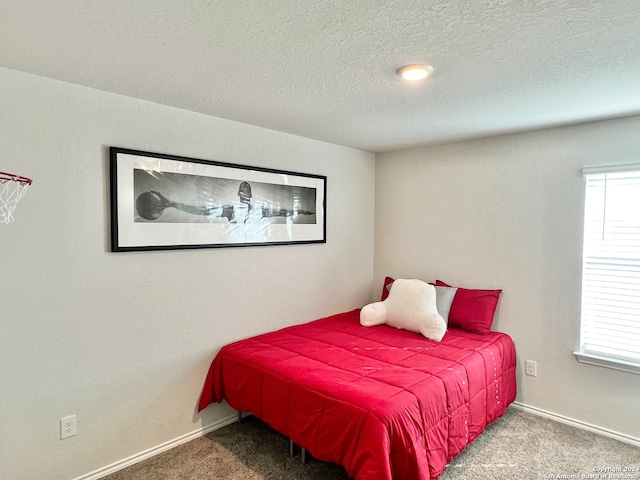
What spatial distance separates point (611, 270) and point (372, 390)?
1.92 m

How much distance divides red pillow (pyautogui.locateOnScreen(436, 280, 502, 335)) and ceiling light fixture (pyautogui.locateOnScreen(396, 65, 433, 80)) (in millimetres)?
1928

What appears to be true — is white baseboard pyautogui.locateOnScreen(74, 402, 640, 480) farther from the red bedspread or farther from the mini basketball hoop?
the mini basketball hoop

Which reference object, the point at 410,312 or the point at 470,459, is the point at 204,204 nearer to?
the point at 410,312

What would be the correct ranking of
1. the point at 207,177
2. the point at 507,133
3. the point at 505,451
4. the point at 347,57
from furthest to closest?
the point at 507,133
the point at 207,177
the point at 505,451
the point at 347,57

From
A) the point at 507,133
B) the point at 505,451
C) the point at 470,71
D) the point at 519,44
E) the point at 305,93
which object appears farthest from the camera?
the point at 507,133

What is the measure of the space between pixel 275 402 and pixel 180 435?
2.69 feet

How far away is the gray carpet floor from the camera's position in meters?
2.24

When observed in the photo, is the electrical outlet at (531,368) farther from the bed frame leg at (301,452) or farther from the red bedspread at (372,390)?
the bed frame leg at (301,452)

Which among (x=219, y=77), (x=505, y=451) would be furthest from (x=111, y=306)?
(x=505, y=451)

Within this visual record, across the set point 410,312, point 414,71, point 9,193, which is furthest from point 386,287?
point 9,193

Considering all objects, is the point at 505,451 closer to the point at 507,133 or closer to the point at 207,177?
the point at 507,133

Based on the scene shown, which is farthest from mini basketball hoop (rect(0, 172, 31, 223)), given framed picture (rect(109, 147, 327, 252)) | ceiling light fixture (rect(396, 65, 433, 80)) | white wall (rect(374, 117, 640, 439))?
white wall (rect(374, 117, 640, 439))

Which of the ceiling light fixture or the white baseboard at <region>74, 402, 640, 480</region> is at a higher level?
the ceiling light fixture

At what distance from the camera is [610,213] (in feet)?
8.66
